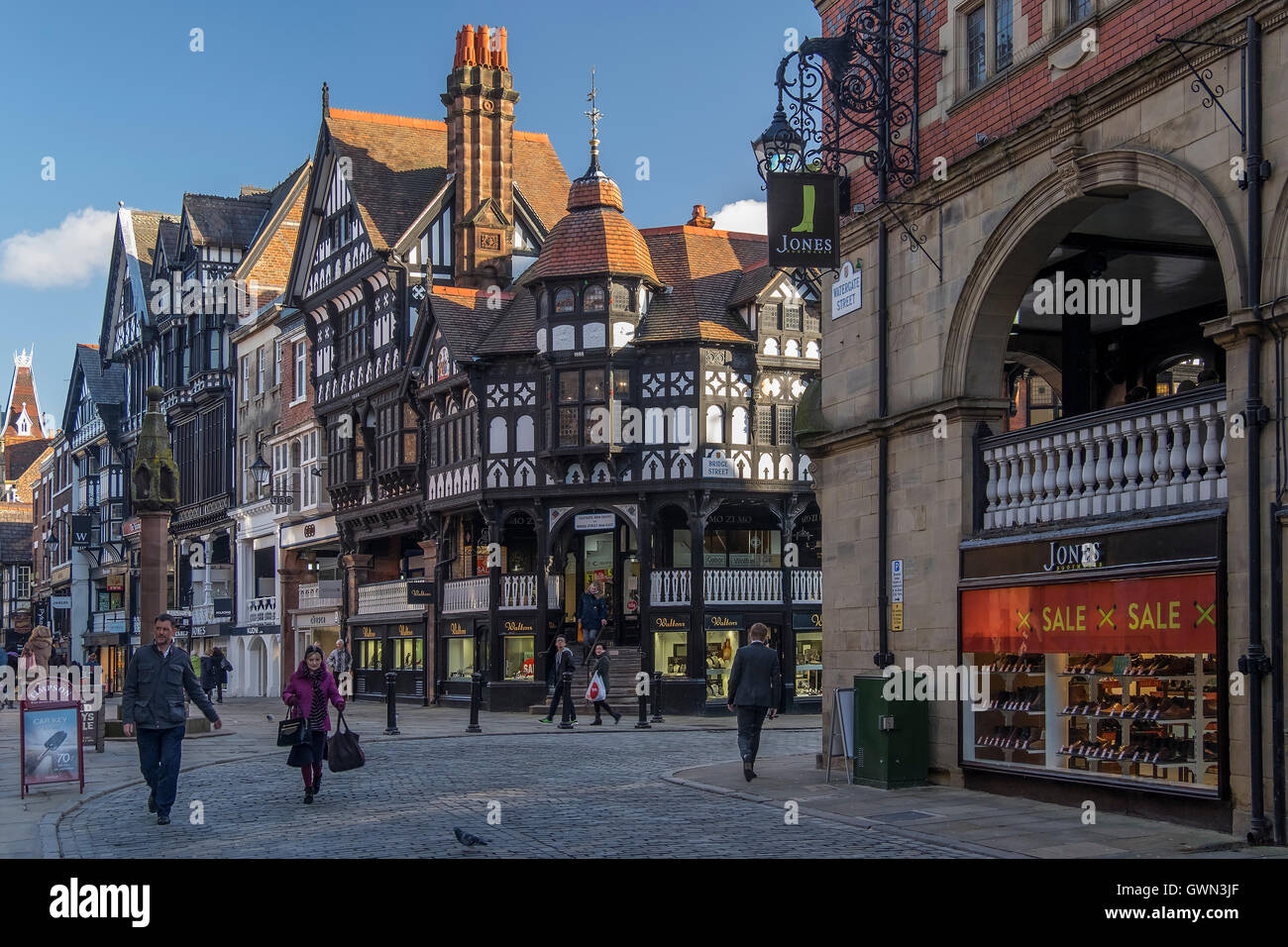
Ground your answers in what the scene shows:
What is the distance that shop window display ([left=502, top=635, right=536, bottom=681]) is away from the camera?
37219mm

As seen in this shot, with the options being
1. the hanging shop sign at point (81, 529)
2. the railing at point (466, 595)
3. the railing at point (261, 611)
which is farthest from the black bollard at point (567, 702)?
the hanging shop sign at point (81, 529)

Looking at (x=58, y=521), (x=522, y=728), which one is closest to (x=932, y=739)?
(x=522, y=728)

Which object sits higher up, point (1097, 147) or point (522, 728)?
point (1097, 147)

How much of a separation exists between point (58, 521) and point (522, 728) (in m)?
58.2

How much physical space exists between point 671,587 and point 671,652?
4.80 ft

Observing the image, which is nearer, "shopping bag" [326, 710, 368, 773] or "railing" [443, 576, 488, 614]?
"shopping bag" [326, 710, 368, 773]

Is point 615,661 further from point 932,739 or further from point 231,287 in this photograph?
point 231,287

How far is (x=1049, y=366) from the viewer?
2088 cm

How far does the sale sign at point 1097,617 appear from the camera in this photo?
12.2m

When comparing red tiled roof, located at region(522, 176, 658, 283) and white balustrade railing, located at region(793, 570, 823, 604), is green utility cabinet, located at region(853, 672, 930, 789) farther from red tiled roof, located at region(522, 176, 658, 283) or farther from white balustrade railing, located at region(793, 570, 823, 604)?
red tiled roof, located at region(522, 176, 658, 283)

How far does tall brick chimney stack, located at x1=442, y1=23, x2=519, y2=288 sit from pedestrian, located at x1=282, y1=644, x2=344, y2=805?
91.2ft

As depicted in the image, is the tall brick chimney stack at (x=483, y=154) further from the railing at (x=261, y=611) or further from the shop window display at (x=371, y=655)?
the railing at (x=261, y=611)

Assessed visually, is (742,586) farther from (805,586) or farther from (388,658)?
(388,658)

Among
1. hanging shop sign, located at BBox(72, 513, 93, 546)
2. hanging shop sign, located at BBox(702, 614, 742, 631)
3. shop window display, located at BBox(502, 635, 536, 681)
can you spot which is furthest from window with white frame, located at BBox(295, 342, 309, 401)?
hanging shop sign, located at BBox(72, 513, 93, 546)
